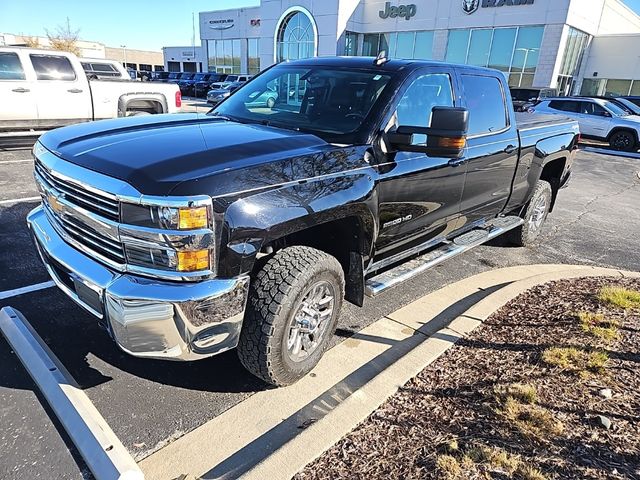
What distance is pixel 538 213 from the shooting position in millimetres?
6199

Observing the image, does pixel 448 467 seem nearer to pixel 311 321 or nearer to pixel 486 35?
pixel 311 321

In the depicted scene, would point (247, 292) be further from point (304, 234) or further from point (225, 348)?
point (304, 234)

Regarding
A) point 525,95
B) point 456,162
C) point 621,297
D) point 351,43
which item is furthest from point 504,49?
point 456,162

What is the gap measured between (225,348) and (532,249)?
4949 mm

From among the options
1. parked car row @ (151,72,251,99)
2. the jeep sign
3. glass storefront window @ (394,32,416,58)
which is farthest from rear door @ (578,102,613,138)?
parked car row @ (151,72,251,99)

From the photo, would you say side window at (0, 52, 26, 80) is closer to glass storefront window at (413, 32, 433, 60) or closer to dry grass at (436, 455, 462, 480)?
dry grass at (436, 455, 462, 480)

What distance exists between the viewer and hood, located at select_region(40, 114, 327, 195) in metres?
2.33

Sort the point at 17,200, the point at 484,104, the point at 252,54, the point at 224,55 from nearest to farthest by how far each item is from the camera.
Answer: the point at 484,104 < the point at 17,200 < the point at 252,54 < the point at 224,55

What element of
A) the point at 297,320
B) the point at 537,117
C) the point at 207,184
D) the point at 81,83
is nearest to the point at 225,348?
the point at 297,320

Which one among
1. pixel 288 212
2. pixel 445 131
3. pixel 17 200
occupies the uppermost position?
pixel 445 131

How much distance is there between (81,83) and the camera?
1041 cm

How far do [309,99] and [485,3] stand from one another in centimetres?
3189

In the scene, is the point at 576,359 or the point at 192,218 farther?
the point at 576,359

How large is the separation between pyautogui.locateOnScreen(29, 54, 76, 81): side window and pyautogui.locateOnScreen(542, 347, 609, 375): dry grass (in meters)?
11.0
